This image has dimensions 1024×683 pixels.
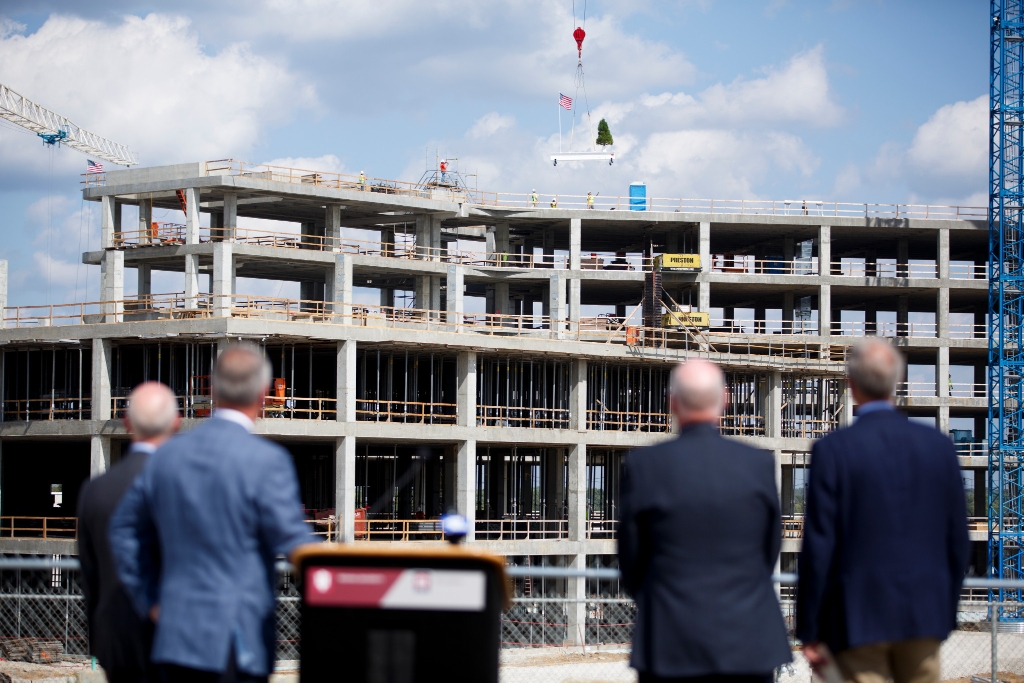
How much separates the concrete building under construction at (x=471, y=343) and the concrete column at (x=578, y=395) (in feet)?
0.27

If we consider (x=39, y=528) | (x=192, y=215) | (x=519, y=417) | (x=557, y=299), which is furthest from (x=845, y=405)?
Answer: (x=39, y=528)

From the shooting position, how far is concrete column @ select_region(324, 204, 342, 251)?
56906 mm

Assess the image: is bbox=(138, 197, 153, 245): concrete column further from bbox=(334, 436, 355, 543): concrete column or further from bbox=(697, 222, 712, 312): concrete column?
bbox=(697, 222, 712, 312): concrete column

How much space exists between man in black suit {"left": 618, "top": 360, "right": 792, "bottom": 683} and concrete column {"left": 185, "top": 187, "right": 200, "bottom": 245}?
161 ft

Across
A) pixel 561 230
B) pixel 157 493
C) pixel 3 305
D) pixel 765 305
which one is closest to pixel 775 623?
pixel 157 493

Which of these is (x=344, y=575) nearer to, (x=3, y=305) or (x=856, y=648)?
(x=856, y=648)

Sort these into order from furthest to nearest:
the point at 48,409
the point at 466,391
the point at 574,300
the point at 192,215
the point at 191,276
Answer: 1. the point at 574,300
2. the point at 192,215
3. the point at 191,276
4. the point at 48,409
5. the point at 466,391

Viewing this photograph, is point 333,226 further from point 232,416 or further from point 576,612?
point 232,416

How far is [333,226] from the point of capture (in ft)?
187

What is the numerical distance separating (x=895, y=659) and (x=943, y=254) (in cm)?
6488

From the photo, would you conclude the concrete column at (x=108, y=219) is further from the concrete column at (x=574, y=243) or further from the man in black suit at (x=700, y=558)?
the man in black suit at (x=700, y=558)

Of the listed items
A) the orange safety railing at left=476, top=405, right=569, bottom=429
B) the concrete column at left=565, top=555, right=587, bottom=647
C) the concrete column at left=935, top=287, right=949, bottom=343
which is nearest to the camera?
the concrete column at left=565, top=555, right=587, bottom=647

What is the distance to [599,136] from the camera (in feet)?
229

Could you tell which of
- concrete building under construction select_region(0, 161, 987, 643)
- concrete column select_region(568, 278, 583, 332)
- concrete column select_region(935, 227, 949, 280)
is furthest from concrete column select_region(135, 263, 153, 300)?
concrete column select_region(935, 227, 949, 280)
